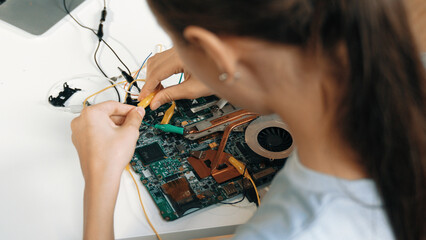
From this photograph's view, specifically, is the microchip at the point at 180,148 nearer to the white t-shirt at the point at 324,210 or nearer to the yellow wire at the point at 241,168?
the yellow wire at the point at 241,168

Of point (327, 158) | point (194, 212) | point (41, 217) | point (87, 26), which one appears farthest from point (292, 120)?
point (87, 26)

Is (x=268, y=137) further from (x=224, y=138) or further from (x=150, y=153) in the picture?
(x=150, y=153)

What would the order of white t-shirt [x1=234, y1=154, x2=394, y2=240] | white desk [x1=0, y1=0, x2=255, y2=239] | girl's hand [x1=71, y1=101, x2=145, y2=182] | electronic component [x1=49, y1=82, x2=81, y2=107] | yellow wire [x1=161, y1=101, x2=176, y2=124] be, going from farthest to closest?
electronic component [x1=49, y1=82, x2=81, y2=107] < yellow wire [x1=161, y1=101, x2=176, y2=124] < white desk [x1=0, y1=0, x2=255, y2=239] < girl's hand [x1=71, y1=101, x2=145, y2=182] < white t-shirt [x1=234, y1=154, x2=394, y2=240]

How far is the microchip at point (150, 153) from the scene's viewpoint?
3.37 ft

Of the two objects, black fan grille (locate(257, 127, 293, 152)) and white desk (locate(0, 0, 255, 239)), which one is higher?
white desk (locate(0, 0, 255, 239))

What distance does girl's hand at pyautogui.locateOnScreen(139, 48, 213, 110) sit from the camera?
1084 millimetres

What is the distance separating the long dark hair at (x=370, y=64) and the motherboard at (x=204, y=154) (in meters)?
0.46

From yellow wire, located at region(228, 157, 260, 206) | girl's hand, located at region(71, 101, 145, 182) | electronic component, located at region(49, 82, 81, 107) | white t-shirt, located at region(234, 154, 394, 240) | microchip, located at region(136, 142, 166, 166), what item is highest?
electronic component, located at region(49, 82, 81, 107)

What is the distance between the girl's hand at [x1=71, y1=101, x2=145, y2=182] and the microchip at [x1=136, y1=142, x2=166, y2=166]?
0.37ft

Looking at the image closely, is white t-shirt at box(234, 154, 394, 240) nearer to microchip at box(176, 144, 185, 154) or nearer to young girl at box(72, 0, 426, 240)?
young girl at box(72, 0, 426, 240)

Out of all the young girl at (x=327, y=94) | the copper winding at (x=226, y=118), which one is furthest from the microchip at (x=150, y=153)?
the young girl at (x=327, y=94)

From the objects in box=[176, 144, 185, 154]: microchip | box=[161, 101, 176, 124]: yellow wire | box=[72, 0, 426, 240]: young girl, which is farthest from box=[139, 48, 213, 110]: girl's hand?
box=[72, 0, 426, 240]: young girl

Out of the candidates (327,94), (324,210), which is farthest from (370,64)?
(324,210)

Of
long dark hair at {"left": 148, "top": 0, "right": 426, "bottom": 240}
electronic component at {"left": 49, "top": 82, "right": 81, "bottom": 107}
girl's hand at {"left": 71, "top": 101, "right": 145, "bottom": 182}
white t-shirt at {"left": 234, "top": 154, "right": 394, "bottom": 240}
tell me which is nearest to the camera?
long dark hair at {"left": 148, "top": 0, "right": 426, "bottom": 240}
